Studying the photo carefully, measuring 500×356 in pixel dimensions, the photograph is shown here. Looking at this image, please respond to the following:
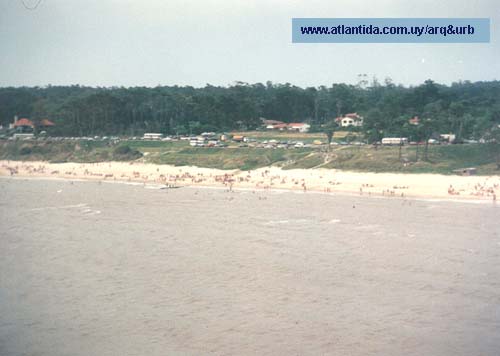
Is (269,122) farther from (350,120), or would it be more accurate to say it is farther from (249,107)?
(350,120)

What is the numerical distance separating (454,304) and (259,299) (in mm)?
1965

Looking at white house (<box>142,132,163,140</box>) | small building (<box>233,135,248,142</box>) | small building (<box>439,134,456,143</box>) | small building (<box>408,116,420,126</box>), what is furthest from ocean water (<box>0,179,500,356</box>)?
small building (<box>233,135,248,142</box>)

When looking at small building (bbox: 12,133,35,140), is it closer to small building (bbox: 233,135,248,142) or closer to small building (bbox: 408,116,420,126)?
small building (bbox: 233,135,248,142)

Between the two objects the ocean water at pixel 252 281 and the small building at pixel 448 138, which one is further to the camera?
the small building at pixel 448 138

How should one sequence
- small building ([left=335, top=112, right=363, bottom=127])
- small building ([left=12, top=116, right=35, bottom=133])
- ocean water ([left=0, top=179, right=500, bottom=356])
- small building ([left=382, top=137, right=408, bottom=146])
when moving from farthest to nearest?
small building ([left=335, top=112, right=363, bottom=127])
small building ([left=382, top=137, right=408, bottom=146])
small building ([left=12, top=116, right=35, bottom=133])
ocean water ([left=0, top=179, right=500, bottom=356])

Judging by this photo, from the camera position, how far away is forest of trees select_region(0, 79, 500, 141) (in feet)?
47.4

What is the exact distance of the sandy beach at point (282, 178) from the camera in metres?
14.2

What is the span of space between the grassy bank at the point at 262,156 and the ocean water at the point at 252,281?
4.13 m

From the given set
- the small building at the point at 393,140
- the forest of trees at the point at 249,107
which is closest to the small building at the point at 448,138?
the forest of trees at the point at 249,107

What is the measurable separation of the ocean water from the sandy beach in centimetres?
201

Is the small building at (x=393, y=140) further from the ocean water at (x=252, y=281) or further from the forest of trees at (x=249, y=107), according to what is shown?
the ocean water at (x=252, y=281)

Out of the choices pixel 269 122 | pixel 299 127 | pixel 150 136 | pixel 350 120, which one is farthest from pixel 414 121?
pixel 150 136

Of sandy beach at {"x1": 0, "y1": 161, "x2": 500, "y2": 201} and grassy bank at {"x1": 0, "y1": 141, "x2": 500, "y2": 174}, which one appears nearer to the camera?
sandy beach at {"x1": 0, "y1": 161, "x2": 500, "y2": 201}

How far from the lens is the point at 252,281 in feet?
23.7
